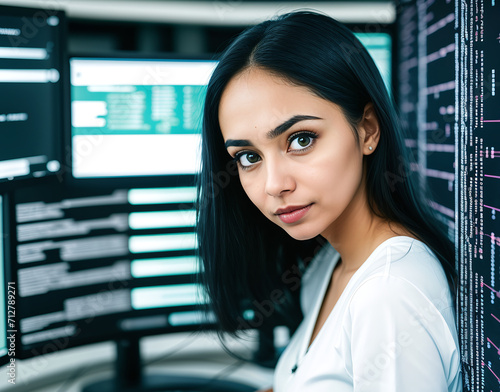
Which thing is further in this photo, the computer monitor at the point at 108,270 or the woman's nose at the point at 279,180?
the computer monitor at the point at 108,270

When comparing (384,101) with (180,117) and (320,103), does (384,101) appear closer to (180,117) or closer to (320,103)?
(320,103)

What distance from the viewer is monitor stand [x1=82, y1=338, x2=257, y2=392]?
108cm

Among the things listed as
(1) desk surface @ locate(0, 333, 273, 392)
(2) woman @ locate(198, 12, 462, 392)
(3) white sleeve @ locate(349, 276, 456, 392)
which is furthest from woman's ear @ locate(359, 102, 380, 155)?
(1) desk surface @ locate(0, 333, 273, 392)

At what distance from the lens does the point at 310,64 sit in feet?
2.18

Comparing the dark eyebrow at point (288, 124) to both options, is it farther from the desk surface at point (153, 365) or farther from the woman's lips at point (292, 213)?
the desk surface at point (153, 365)

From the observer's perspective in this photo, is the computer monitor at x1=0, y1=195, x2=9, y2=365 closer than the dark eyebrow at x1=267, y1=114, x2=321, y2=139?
No

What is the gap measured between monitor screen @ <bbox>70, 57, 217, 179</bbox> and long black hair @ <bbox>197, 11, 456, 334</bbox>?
0.48 ft

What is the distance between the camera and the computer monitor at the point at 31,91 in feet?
2.67

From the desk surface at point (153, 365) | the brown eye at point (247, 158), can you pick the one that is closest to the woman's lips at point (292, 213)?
the brown eye at point (247, 158)

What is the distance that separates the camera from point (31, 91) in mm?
870

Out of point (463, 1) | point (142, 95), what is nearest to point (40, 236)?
point (142, 95)

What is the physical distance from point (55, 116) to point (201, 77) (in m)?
0.31

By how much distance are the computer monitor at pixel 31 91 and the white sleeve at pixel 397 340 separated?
2.02 feet

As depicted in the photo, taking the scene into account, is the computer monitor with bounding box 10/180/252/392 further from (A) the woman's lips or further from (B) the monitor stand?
(A) the woman's lips
